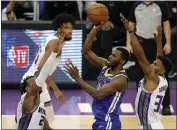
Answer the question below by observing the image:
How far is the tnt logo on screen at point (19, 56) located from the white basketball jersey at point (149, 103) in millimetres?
3596

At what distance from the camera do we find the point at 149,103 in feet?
21.5

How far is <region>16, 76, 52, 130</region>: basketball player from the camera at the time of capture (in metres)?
6.16

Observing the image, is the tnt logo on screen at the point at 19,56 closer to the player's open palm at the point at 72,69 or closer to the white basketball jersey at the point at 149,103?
the white basketball jersey at the point at 149,103

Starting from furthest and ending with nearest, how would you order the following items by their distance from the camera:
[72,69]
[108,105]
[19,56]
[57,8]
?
[57,8] < [19,56] < [108,105] < [72,69]

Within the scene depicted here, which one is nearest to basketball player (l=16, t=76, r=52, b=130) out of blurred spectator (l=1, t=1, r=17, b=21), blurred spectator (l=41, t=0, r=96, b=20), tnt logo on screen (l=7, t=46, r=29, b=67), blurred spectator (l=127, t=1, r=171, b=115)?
blurred spectator (l=127, t=1, r=171, b=115)

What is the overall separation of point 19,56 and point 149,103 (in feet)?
12.4

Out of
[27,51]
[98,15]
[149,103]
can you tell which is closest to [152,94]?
[149,103]

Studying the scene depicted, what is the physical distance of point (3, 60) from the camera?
9.87m

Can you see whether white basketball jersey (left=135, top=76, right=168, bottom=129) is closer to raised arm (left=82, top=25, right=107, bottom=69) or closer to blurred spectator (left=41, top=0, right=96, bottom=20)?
raised arm (left=82, top=25, right=107, bottom=69)

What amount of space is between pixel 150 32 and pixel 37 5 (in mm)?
2474

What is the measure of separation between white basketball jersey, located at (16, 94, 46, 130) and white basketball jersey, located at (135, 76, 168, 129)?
1071 millimetres

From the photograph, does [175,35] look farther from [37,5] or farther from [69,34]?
[69,34]

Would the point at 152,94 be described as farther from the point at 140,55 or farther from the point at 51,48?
the point at 51,48

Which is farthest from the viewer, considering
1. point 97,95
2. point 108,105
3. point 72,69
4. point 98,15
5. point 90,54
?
point 90,54
